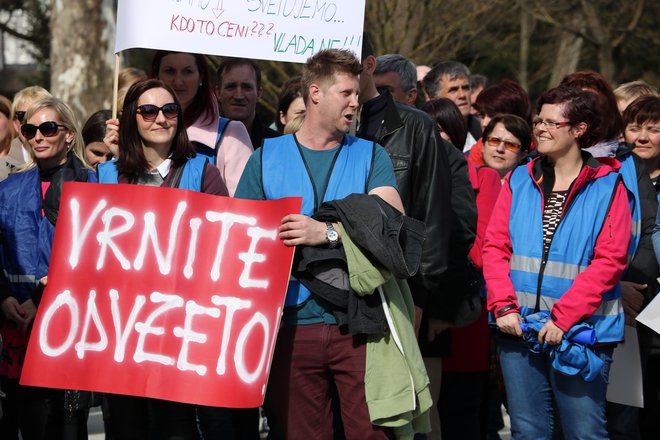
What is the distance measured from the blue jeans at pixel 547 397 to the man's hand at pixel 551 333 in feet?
0.51

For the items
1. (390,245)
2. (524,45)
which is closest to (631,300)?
(390,245)

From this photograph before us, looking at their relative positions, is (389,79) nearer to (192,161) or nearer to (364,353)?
(192,161)

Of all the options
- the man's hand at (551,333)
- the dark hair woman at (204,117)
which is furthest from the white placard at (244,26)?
the man's hand at (551,333)

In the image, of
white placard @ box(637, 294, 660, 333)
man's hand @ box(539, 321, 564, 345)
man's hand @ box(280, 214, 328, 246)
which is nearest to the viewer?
man's hand @ box(280, 214, 328, 246)

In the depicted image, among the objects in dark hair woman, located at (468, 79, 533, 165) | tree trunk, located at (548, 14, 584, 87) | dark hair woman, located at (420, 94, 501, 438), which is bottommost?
dark hair woman, located at (420, 94, 501, 438)

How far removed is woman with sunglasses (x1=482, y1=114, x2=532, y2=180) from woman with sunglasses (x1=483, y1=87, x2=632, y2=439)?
1443 mm

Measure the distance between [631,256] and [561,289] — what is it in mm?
658

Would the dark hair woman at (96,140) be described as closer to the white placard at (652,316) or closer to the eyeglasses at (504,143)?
the eyeglasses at (504,143)

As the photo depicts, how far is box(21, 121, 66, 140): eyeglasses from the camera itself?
542 centimetres

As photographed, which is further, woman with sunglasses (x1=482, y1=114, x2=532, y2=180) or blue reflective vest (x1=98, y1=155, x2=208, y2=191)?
woman with sunglasses (x1=482, y1=114, x2=532, y2=180)

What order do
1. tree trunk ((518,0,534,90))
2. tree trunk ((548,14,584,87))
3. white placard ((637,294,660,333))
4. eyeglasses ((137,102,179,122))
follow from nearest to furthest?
eyeglasses ((137,102,179,122)), white placard ((637,294,660,333)), tree trunk ((548,14,584,87)), tree trunk ((518,0,534,90))

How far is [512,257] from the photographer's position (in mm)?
5262

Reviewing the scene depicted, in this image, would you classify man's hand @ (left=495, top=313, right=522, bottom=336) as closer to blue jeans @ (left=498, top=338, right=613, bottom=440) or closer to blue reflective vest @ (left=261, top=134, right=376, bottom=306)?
blue jeans @ (left=498, top=338, right=613, bottom=440)

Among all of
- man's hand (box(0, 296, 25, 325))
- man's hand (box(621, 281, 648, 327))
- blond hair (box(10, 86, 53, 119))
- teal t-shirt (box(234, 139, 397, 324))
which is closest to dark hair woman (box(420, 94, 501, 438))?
man's hand (box(621, 281, 648, 327))
